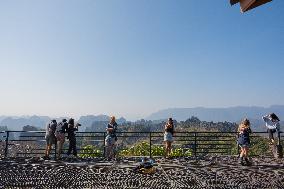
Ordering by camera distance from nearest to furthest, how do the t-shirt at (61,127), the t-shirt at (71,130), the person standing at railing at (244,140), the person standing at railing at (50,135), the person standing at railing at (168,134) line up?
the person standing at railing at (244,140)
the t-shirt at (61,127)
the person standing at railing at (50,135)
the t-shirt at (71,130)
the person standing at railing at (168,134)

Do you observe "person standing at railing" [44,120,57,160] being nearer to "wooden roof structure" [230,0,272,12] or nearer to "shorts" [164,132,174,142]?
"shorts" [164,132,174,142]

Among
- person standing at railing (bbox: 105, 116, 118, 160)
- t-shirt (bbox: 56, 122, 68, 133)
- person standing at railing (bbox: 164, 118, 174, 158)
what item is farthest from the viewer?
person standing at railing (bbox: 164, 118, 174, 158)

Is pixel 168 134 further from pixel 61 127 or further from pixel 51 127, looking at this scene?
pixel 51 127

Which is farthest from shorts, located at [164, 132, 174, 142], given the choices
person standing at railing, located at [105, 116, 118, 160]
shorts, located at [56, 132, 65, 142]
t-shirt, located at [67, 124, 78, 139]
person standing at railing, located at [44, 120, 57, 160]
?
person standing at railing, located at [44, 120, 57, 160]

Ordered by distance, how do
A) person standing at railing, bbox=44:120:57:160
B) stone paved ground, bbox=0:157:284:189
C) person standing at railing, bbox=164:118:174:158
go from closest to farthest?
stone paved ground, bbox=0:157:284:189, person standing at railing, bbox=44:120:57:160, person standing at railing, bbox=164:118:174:158

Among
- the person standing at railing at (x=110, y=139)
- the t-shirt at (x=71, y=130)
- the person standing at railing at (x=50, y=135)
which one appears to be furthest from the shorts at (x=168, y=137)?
the person standing at railing at (x=50, y=135)

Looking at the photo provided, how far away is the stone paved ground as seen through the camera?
942 centimetres

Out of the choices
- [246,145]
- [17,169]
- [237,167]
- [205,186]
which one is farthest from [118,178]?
[246,145]

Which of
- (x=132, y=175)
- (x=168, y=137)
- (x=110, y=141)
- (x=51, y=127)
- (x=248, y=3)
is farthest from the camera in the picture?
(x=168, y=137)

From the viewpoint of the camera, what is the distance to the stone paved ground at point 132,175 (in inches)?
371

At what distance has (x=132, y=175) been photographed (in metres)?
10.9

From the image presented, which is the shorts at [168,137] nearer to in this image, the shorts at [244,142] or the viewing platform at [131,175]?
the viewing platform at [131,175]

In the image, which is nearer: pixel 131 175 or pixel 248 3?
pixel 248 3

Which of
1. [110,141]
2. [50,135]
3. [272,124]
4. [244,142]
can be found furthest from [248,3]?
[50,135]
